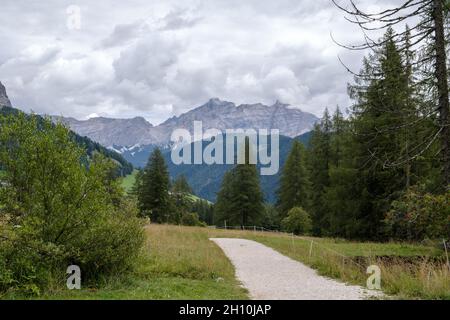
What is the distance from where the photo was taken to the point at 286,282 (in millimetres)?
11945

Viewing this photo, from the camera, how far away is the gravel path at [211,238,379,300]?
9.96m

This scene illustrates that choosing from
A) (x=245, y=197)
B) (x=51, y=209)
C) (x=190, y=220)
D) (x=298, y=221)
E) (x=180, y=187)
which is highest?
(x=180, y=187)

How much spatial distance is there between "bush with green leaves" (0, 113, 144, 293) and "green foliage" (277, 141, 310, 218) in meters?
45.6

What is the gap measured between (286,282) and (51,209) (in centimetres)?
628

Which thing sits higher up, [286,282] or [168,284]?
[168,284]

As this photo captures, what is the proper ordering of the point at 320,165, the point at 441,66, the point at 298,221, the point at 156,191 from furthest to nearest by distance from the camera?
the point at 156,191 → the point at 320,165 → the point at 298,221 → the point at 441,66

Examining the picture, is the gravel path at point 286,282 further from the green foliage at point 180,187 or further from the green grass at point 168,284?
the green foliage at point 180,187

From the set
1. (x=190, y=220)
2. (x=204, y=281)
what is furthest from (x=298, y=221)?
(x=204, y=281)

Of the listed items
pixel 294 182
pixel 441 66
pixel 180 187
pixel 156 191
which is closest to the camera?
pixel 441 66

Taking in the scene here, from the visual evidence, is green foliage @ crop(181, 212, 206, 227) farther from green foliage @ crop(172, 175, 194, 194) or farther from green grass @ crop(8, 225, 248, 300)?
green grass @ crop(8, 225, 248, 300)

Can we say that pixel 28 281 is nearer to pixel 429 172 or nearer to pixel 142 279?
pixel 142 279

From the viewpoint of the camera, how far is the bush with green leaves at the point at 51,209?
9.24m

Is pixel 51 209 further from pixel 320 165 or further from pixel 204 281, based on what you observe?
pixel 320 165

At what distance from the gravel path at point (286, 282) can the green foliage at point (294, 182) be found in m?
38.0
